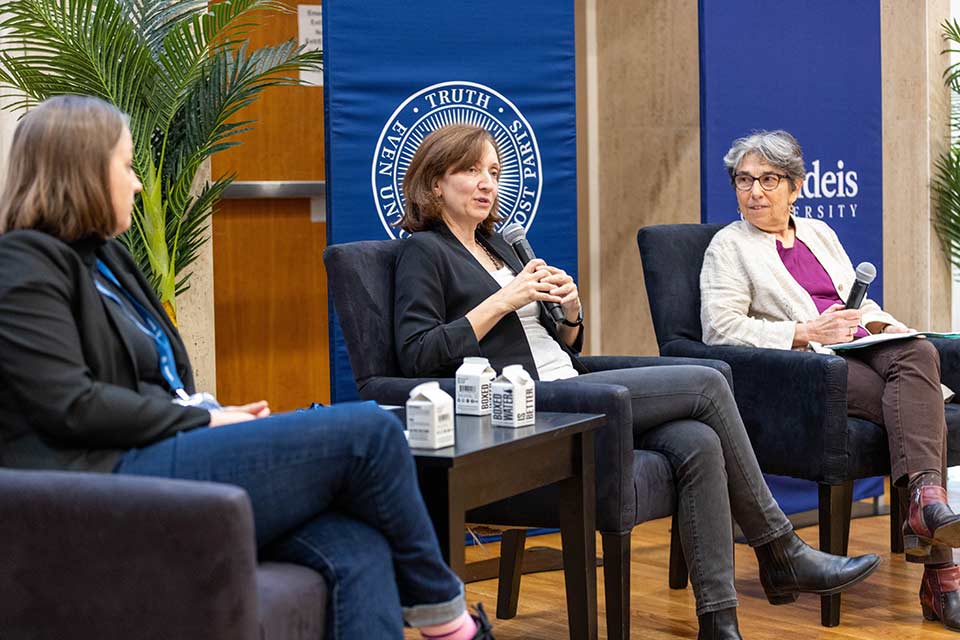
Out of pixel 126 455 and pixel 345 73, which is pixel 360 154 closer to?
pixel 345 73

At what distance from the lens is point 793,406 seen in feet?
11.1

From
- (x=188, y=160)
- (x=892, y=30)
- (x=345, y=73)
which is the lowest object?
(x=188, y=160)

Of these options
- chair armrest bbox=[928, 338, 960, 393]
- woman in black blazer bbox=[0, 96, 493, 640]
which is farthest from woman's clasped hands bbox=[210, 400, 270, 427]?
chair armrest bbox=[928, 338, 960, 393]

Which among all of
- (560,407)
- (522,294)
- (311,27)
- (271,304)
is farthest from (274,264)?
(560,407)

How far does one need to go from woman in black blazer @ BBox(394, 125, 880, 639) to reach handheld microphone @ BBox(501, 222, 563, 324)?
0.11ft

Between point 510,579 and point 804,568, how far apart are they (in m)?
0.80

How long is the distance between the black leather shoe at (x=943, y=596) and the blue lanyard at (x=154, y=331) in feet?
6.54

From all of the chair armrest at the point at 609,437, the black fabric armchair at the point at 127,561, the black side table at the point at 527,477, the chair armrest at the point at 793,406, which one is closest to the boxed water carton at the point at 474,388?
the black side table at the point at 527,477

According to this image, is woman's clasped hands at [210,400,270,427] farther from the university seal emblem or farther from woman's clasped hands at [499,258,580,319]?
the university seal emblem

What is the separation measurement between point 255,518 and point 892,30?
3.80 meters

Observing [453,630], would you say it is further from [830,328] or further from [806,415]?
[830,328]

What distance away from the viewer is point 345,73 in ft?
12.2

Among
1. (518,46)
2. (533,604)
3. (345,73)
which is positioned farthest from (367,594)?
(518,46)

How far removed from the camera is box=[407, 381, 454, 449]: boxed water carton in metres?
2.22
